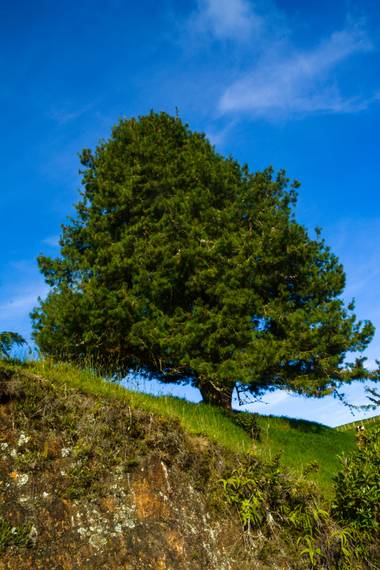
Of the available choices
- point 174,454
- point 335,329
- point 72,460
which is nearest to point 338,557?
point 174,454

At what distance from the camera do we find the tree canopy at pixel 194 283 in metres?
15.2

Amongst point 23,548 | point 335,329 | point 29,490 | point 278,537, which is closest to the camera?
point 23,548

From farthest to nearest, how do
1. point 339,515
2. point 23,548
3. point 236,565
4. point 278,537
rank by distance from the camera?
1. point 339,515
2. point 278,537
3. point 236,565
4. point 23,548

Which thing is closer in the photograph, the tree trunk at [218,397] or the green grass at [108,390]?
the green grass at [108,390]

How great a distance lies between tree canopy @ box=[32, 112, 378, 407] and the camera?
15.2 m

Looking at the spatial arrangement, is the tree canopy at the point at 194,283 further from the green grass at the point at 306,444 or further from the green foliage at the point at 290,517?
the green foliage at the point at 290,517

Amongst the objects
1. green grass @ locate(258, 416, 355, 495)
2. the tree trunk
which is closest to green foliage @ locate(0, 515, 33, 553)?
green grass @ locate(258, 416, 355, 495)

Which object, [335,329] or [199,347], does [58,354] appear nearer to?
[199,347]

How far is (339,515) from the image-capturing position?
8727 millimetres

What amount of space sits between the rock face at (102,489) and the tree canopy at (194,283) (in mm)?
6551

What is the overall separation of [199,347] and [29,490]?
9.39 metres

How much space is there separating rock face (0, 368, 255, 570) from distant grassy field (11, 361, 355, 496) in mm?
694

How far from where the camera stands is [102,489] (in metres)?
6.83

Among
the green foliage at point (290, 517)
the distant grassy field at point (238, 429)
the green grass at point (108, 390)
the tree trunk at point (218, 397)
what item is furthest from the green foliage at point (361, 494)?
the tree trunk at point (218, 397)
